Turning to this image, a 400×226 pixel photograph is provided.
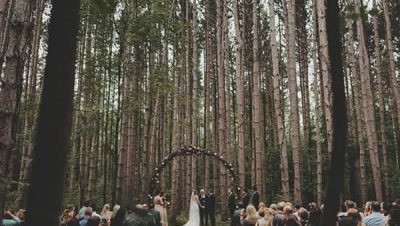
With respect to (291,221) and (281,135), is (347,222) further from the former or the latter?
(281,135)

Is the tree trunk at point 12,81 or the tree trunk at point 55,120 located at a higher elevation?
the tree trunk at point 12,81

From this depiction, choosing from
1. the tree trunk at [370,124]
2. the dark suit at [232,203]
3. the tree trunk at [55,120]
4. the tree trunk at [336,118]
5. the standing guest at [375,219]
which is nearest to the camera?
the tree trunk at [55,120]

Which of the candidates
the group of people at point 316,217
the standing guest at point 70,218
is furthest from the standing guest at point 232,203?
the standing guest at point 70,218

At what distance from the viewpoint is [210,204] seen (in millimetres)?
14875

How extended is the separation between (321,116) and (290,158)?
2.89 metres

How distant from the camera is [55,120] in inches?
42.4

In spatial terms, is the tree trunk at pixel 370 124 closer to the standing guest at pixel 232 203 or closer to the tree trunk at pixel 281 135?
the tree trunk at pixel 281 135

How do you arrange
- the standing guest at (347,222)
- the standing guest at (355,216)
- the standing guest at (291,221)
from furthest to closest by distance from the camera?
the standing guest at (355,216) → the standing guest at (291,221) → the standing guest at (347,222)

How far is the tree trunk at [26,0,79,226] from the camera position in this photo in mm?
1021

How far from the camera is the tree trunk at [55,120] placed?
3.35ft

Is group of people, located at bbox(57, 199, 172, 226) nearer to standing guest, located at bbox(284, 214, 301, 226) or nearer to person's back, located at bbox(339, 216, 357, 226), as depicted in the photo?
standing guest, located at bbox(284, 214, 301, 226)

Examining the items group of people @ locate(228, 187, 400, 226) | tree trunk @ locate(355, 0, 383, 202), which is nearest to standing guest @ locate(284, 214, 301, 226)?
group of people @ locate(228, 187, 400, 226)

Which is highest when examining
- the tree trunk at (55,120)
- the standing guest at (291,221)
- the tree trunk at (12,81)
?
the tree trunk at (12,81)

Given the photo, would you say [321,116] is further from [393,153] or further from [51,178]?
[51,178]
